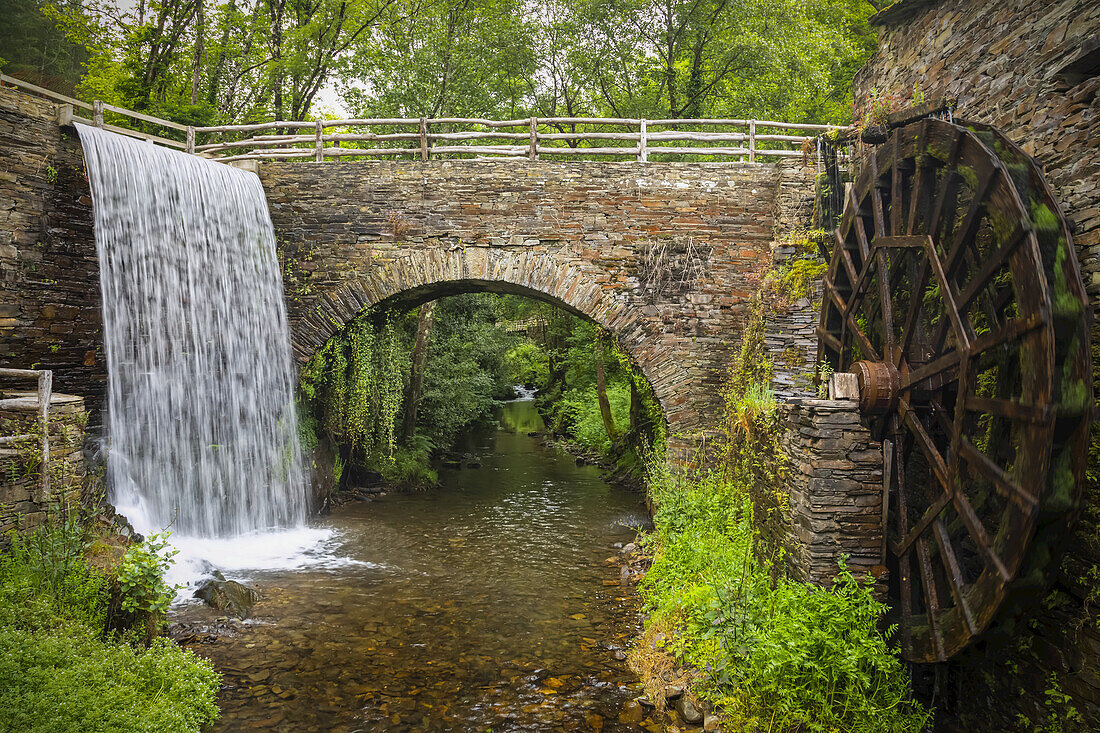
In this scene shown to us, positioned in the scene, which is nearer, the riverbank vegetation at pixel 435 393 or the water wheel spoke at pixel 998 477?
the water wheel spoke at pixel 998 477

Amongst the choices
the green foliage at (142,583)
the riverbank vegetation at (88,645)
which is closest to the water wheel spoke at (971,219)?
the riverbank vegetation at (88,645)

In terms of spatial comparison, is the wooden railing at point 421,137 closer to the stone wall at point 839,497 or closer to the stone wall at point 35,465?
the stone wall at point 35,465

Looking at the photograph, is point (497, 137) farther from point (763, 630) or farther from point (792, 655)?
point (792, 655)

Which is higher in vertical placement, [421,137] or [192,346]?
[421,137]

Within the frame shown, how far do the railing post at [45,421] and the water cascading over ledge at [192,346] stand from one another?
240 centimetres

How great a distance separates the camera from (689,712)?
4.34 meters

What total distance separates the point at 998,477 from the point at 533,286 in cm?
607

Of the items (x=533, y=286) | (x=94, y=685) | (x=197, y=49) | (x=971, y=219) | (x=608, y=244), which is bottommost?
(x=94, y=685)

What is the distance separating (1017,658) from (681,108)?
14861 millimetres

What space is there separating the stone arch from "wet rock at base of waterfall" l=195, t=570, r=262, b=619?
400cm

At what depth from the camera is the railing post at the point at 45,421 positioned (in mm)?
4883

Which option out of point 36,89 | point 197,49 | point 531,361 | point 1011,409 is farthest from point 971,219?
point 531,361

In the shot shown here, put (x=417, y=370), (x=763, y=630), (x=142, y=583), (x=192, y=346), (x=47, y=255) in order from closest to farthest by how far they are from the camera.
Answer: (x=763, y=630), (x=142, y=583), (x=47, y=255), (x=192, y=346), (x=417, y=370)

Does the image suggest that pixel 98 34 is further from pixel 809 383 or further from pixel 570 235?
pixel 809 383
